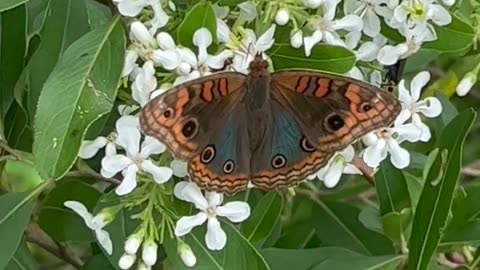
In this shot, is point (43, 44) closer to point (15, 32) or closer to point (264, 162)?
point (15, 32)

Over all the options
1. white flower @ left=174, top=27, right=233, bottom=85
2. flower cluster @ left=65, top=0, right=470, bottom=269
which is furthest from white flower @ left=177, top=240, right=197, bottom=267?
white flower @ left=174, top=27, right=233, bottom=85

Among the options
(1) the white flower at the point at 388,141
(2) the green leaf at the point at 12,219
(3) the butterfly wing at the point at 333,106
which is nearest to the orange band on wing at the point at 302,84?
(3) the butterfly wing at the point at 333,106

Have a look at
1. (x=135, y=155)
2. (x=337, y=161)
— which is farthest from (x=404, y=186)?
(x=135, y=155)

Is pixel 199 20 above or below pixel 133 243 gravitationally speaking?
above

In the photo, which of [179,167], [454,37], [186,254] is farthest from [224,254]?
[454,37]

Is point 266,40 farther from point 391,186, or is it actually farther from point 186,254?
point 391,186

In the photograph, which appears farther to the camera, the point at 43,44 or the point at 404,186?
the point at 404,186

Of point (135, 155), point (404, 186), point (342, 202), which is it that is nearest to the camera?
point (135, 155)
